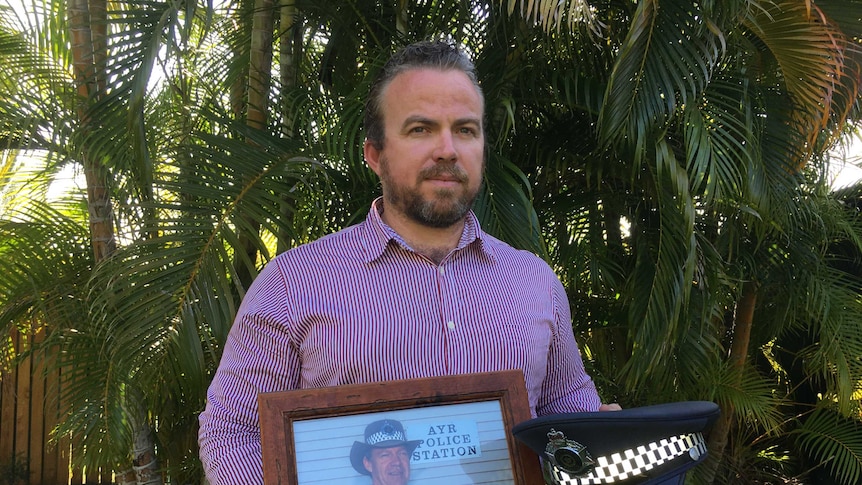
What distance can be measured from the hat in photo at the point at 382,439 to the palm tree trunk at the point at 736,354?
332cm

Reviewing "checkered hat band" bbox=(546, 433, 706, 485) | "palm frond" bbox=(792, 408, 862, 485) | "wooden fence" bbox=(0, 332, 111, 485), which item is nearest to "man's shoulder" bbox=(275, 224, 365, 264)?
"checkered hat band" bbox=(546, 433, 706, 485)

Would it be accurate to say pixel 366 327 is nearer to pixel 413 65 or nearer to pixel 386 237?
pixel 386 237

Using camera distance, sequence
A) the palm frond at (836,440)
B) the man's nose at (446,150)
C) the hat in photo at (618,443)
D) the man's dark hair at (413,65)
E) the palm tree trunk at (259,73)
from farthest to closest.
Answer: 1. the palm frond at (836,440)
2. the palm tree trunk at (259,73)
3. the man's dark hair at (413,65)
4. the man's nose at (446,150)
5. the hat in photo at (618,443)

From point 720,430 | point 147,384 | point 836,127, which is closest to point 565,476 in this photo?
point 147,384

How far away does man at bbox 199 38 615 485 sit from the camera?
1514 mm

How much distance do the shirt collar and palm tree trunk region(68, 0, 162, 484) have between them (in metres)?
1.58

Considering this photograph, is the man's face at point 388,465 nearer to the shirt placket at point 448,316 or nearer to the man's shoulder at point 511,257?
the shirt placket at point 448,316

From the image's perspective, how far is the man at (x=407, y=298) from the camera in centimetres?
151

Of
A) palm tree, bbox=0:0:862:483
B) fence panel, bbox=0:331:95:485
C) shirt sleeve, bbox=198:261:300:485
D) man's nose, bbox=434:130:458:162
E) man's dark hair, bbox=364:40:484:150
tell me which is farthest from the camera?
fence panel, bbox=0:331:95:485

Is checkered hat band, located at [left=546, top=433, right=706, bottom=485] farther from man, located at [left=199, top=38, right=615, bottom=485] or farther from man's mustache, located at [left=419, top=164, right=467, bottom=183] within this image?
man's mustache, located at [left=419, top=164, right=467, bottom=183]

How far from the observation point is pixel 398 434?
4.28 feet

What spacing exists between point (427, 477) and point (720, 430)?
362 cm

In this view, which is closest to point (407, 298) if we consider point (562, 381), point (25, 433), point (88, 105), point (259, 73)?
point (562, 381)

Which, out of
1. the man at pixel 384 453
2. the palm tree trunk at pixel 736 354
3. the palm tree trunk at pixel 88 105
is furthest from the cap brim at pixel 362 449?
the palm tree trunk at pixel 736 354
